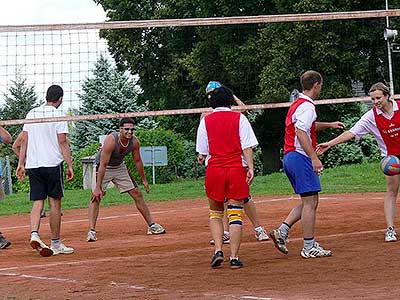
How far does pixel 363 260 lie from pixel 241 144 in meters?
1.79

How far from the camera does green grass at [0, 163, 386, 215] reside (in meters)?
23.5

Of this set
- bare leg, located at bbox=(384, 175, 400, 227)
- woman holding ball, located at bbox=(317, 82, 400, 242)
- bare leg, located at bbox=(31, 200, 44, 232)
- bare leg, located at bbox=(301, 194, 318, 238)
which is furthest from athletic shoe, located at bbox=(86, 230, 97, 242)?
bare leg, located at bbox=(384, 175, 400, 227)

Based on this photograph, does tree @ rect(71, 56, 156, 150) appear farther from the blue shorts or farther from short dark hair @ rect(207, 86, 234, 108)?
short dark hair @ rect(207, 86, 234, 108)

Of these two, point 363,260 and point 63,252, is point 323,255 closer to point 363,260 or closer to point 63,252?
point 363,260

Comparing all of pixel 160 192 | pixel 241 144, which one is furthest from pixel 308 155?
pixel 160 192

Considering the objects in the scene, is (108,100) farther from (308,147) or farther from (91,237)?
(308,147)

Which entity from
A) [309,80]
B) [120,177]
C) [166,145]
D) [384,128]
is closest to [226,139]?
[309,80]

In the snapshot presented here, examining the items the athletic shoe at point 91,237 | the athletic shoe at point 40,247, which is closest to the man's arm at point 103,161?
the athletic shoe at point 91,237

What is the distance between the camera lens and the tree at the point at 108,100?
4934 centimetres

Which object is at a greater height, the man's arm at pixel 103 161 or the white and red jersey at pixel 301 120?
the white and red jersey at pixel 301 120

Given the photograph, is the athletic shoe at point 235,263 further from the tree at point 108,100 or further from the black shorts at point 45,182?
the tree at point 108,100

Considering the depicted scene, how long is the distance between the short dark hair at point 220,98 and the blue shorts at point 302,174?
3.42 feet

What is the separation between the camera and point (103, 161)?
14.7 metres

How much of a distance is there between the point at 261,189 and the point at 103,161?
10.6 metres
